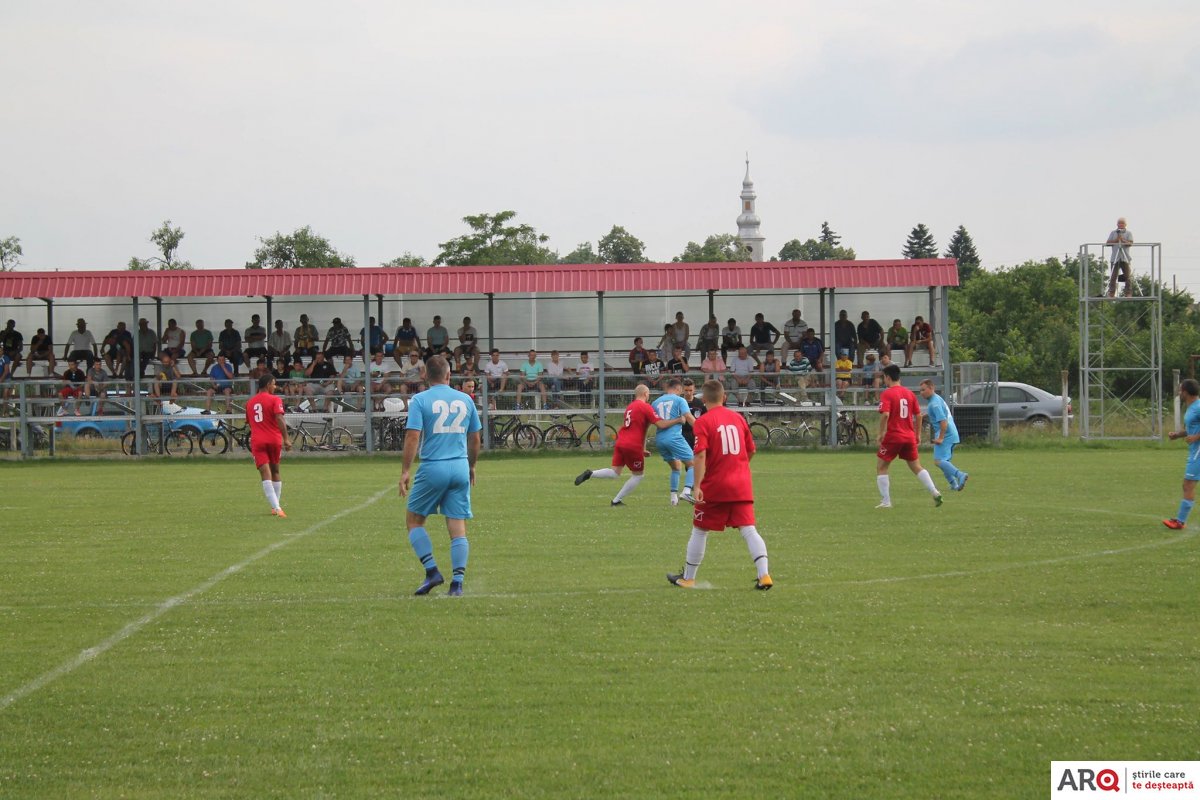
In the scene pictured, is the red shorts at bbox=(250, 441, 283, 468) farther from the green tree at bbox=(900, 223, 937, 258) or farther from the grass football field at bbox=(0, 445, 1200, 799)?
the green tree at bbox=(900, 223, 937, 258)

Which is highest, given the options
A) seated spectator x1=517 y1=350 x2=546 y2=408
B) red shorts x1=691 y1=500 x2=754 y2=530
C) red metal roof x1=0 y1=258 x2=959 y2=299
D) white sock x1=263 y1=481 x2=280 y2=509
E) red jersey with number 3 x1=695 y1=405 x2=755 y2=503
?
A: red metal roof x1=0 y1=258 x2=959 y2=299

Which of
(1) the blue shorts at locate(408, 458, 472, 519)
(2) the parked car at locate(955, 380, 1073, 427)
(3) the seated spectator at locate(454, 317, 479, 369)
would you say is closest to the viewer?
(1) the blue shorts at locate(408, 458, 472, 519)

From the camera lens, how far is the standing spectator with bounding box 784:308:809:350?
33.7 meters

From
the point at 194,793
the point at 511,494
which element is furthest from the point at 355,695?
the point at 511,494

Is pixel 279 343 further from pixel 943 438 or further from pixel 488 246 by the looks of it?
pixel 488 246

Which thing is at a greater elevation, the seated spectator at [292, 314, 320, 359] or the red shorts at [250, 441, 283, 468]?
the seated spectator at [292, 314, 320, 359]

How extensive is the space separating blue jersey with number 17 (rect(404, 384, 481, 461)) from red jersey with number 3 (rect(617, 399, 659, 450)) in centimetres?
747

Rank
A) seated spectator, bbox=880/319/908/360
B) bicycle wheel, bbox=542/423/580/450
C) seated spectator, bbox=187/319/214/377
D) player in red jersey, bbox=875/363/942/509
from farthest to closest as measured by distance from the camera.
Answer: seated spectator, bbox=187/319/214/377, seated spectator, bbox=880/319/908/360, bicycle wheel, bbox=542/423/580/450, player in red jersey, bbox=875/363/942/509

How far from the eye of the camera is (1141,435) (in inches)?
1346

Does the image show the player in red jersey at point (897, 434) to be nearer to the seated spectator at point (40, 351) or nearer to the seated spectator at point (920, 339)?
the seated spectator at point (920, 339)

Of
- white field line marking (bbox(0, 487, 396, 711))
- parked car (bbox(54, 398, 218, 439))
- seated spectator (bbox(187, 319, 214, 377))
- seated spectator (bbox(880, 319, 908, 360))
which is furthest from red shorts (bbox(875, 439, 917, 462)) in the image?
seated spectator (bbox(187, 319, 214, 377))

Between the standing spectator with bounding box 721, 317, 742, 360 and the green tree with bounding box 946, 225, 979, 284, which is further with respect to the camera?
the green tree with bounding box 946, 225, 979, 284

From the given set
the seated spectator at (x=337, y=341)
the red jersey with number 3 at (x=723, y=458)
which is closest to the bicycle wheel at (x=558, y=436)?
the seated spectator at (x=337, y=341)

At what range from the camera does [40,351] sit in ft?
113
